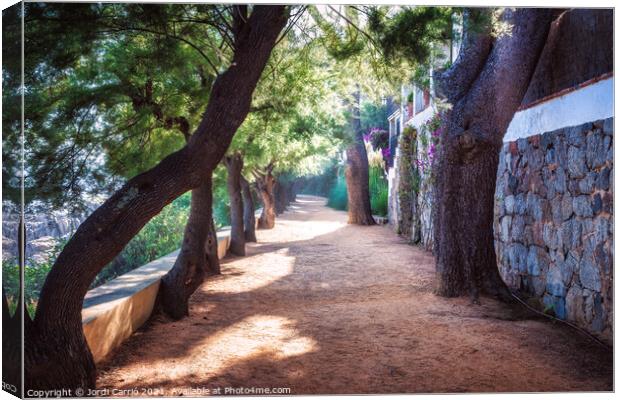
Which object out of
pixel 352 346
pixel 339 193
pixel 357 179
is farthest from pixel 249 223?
pixel 352 346

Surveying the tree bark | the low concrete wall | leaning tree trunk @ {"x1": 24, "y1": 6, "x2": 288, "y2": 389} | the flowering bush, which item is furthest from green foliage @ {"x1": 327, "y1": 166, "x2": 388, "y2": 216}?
leaning tree trunk @ {"x1": 24, "y1": 6, "x2": 288, "y2": 389}

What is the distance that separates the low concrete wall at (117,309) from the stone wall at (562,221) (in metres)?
3.23

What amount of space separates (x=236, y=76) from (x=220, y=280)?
3.52 meters

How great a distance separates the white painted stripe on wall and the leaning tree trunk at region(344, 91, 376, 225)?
8.82 feet

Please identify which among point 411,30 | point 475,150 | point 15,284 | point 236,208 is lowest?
point 15,284

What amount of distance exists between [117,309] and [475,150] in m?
3.25

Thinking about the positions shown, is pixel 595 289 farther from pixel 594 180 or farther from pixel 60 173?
pixel 60 173

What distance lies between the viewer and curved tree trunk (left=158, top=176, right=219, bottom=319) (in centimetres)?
469

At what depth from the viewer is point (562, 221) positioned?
4254mm

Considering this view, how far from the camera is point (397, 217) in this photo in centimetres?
859

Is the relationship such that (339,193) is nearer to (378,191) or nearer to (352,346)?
(378,191)

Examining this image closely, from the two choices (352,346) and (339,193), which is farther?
(339,193)

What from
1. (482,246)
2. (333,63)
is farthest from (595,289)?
(333,63)

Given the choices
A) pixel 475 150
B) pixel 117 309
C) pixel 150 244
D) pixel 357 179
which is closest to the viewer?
pixel 117 309
